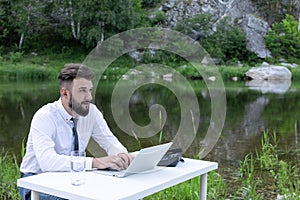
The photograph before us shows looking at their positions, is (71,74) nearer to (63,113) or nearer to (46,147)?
(63,113)

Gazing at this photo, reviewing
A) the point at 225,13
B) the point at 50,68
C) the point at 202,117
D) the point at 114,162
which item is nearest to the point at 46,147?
the point at 114,162

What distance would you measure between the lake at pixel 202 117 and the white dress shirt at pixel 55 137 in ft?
4.33

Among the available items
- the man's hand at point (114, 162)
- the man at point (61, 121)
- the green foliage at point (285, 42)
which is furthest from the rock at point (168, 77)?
the man's hand at point (114, 162)

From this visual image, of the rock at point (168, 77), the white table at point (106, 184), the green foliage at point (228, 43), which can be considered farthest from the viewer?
the green foliage at point (228, 43)

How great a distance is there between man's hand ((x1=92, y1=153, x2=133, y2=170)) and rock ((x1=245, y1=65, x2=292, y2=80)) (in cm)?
1866

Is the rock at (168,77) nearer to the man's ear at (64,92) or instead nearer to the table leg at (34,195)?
the man's ear at (64,92)

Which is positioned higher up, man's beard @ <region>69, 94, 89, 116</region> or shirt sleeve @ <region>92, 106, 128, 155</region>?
man's beard @ <region>69, 94, 89, 116</region>

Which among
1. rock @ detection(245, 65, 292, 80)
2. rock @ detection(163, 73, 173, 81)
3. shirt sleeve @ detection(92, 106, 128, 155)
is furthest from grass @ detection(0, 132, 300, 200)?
rock @ detection(245, 65, 292, 80)

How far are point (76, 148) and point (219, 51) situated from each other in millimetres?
20506

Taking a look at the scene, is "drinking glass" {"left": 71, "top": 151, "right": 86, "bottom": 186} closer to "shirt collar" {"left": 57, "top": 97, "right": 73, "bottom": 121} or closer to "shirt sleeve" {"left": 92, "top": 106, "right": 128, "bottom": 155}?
"shirt collar" {"left": 57, "top": 97, "right": 73, "bottom": 121}

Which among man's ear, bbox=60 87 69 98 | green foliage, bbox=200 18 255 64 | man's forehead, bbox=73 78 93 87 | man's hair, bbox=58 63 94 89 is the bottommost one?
man's ear, bbox=60 87 69 98

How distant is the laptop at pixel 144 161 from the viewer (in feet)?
6.84

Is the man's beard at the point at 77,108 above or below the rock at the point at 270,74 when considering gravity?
below

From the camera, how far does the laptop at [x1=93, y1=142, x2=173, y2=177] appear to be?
6.84ft
